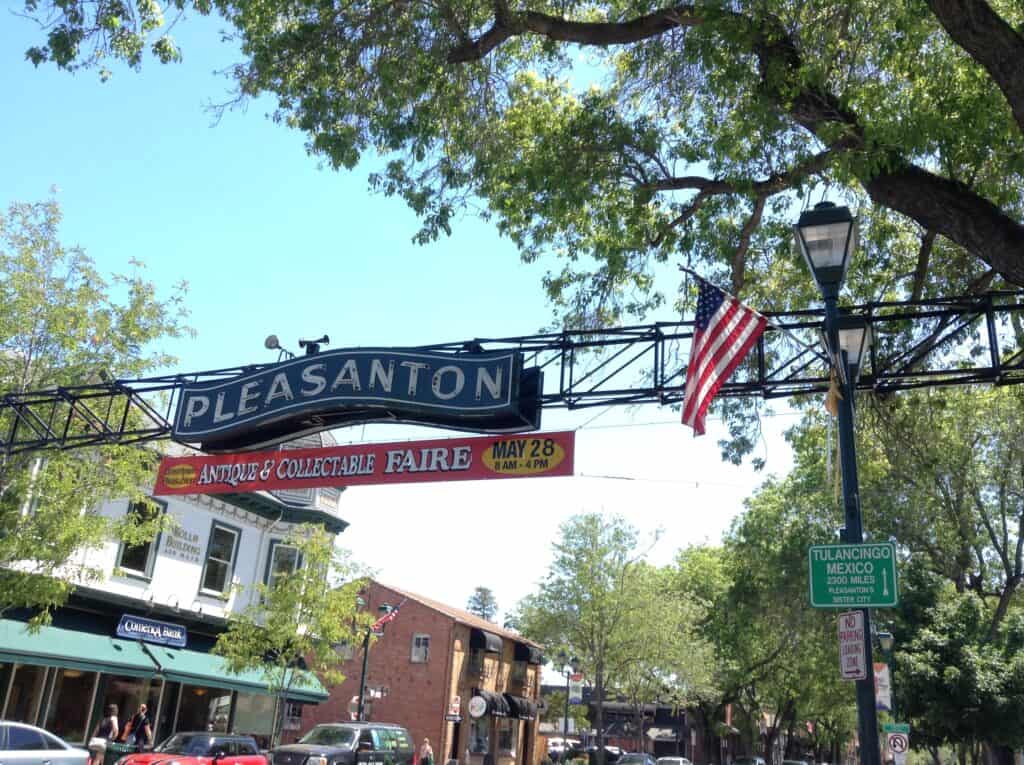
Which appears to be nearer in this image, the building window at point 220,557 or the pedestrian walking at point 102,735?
the pedestrian walking at point 102,735

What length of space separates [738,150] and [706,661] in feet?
112

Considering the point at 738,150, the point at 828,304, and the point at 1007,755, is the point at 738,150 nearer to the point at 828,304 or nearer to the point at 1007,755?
the point at 828,304

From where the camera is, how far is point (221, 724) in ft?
86.9

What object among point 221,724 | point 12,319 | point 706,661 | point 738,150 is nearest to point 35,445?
point 12,319

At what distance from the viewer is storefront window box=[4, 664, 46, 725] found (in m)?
20.6

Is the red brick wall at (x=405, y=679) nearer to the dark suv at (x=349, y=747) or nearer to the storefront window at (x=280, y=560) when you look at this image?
the storefront window at (x=280, y=560)

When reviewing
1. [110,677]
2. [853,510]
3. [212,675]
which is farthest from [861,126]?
[110,677]

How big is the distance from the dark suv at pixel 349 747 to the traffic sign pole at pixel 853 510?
44.8 feet

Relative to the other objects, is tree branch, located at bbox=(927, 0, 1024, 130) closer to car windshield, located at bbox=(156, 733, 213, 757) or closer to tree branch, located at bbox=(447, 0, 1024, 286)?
tree branch, located at bbox=(447, 0, 1024, 286)

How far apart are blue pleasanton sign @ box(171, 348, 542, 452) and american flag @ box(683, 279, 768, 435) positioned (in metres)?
2.37

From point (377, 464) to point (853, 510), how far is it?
22.7 ft

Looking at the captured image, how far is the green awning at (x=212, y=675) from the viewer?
23109 mm

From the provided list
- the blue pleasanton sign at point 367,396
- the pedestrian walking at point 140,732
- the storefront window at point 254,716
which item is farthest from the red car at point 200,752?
the storefront window at point 254,716

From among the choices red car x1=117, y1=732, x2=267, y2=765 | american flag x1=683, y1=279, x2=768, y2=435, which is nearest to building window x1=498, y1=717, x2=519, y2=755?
red car x1=117, y1=732, x2=267, y2=765
